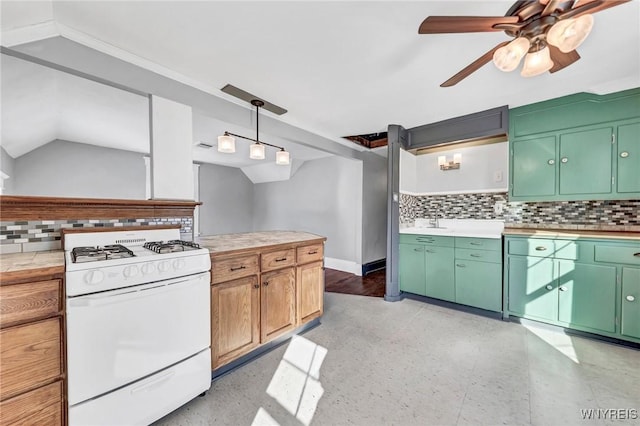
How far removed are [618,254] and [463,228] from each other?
1.35 meters

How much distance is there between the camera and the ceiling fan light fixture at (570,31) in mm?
1100

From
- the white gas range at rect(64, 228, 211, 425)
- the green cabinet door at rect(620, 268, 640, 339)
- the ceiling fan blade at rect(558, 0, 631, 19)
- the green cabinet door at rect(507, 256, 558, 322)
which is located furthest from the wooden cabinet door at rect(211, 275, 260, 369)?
the green cabinet door at rect(620, 268, 640, 339)

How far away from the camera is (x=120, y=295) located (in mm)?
1191

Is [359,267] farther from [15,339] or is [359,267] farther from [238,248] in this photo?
[15,339]

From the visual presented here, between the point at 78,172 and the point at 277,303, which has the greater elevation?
the point at 78,172

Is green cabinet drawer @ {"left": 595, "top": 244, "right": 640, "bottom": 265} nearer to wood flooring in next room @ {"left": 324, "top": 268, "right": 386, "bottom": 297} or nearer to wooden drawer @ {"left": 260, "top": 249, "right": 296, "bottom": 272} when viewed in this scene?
wood flooring in next room @ {"left": 324, "top": 268, "right": 386, "bottom": 297}

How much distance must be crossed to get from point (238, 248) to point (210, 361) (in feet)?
2.43

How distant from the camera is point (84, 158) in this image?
13.1ft

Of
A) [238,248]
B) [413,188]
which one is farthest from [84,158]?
[413,188]

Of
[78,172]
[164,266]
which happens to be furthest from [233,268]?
[78,172]

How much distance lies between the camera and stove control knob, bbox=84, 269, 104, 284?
1.11 meters

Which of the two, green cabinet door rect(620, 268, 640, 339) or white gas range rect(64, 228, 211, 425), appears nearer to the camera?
white gas range rect(64, 228, 211, 425)

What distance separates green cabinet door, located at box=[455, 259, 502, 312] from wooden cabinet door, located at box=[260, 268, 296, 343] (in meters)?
1.91

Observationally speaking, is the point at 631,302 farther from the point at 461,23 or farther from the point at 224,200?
the point at 224,200
